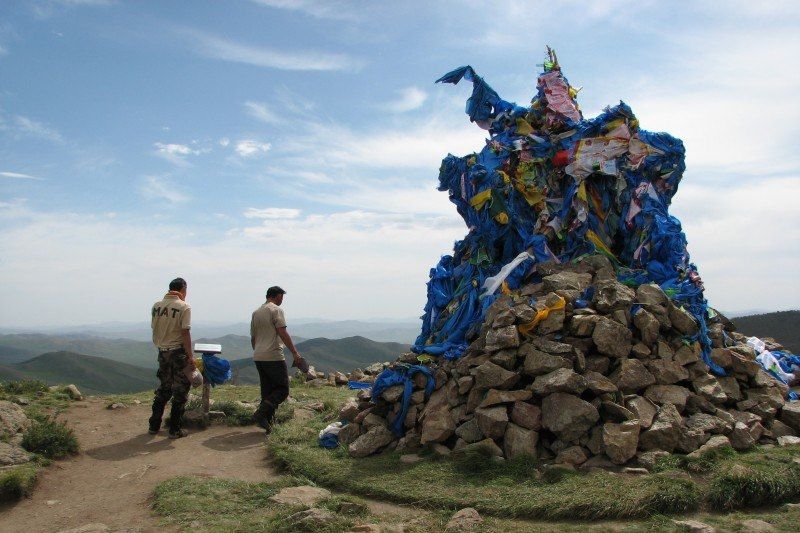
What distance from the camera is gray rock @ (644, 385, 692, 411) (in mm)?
6582

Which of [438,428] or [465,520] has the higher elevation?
[438,428]

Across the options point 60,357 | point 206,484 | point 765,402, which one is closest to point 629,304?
point 765,402

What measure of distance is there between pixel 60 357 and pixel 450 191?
4452cm

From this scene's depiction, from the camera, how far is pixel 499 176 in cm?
939

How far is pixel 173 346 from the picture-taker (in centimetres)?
798

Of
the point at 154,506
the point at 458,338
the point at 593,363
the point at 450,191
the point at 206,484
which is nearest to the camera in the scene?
the point at 154,506

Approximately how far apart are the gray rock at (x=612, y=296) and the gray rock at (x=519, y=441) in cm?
222

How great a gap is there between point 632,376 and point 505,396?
167 centimetres

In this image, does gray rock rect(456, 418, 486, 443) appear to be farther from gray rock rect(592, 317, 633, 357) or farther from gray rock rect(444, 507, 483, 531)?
gray rock rect(592, 317, 633, 357)

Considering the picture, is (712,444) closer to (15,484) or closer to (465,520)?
(465,520)

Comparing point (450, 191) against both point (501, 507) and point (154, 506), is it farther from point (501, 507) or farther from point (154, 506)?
point (154, 506)

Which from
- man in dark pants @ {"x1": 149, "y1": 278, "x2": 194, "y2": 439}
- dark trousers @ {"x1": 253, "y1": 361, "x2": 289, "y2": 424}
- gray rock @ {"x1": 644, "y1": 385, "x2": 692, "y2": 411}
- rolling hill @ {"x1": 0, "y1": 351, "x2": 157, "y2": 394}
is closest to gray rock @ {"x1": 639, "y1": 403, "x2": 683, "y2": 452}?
gray rock @ {"x1": 644, "y1": 385, "x2": 692, "y2": 411}

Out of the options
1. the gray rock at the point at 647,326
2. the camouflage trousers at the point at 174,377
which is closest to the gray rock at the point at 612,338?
the gray rock at the point at 647,326

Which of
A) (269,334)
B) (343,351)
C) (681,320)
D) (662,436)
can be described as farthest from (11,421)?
(343,351)
